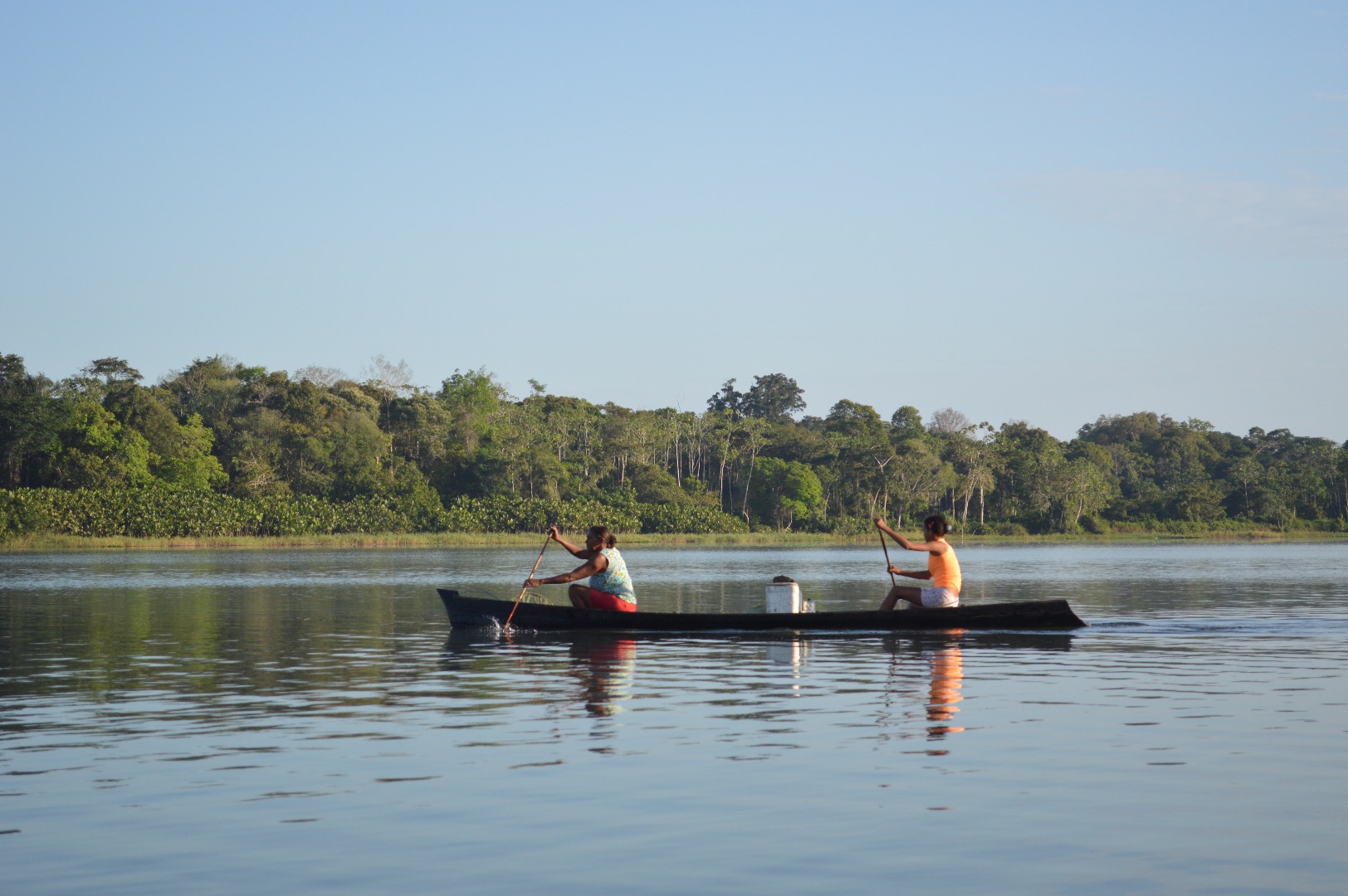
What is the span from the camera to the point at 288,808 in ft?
24.7

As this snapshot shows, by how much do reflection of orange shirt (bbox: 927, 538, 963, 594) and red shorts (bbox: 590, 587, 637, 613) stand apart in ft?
12.5

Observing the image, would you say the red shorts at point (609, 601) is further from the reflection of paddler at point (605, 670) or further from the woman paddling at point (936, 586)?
the woman paddling at point (936, 586)

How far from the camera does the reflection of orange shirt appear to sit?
695 inches

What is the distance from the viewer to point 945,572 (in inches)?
701

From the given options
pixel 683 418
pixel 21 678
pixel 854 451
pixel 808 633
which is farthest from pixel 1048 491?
pixel 21 678

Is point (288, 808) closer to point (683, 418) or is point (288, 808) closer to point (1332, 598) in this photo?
point (1332, 598)

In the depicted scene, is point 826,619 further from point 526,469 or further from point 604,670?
point 526,469

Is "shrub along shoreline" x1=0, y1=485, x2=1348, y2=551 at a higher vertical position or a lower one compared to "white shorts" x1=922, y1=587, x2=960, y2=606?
higher

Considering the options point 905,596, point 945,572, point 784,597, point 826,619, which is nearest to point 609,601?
point 784,597

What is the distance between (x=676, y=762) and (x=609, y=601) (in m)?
9.51

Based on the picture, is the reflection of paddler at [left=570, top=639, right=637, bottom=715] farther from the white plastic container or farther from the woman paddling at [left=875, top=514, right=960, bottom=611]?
the woman paddling at [left=875, top=514, right=960, bottom=611]

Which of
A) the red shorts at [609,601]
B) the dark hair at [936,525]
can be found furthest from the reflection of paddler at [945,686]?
the red shorts at [609,601]

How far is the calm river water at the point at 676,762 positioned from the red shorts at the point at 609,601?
0.69 metres

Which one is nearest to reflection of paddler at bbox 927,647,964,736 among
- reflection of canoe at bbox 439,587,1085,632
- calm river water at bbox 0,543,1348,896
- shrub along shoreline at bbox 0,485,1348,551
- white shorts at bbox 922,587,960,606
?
calm river water at bbox 0,543,1348,896
